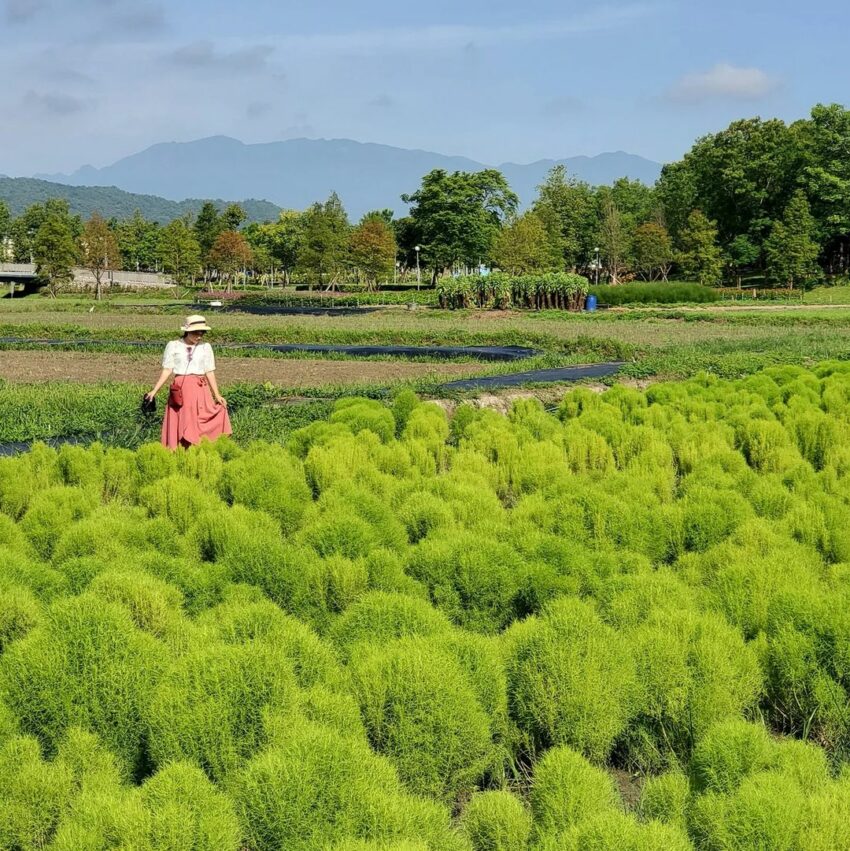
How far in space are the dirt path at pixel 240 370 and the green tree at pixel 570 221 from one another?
50356 millimetres

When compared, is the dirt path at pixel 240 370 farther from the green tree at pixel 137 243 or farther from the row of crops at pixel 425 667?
the green tree at pixel 137 243

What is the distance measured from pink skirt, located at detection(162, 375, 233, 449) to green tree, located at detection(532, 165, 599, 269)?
62011 millimetres

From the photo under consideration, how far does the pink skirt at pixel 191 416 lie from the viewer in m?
8.22

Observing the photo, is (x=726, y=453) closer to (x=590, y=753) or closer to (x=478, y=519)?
(x=478, y=519)

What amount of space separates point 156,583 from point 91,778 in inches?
48.7

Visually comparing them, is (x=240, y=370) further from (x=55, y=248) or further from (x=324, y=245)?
(x=55, y=248)

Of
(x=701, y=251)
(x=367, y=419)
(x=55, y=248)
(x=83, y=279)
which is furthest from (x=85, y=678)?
(x=83, y=279)

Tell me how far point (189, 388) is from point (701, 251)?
53.4 m

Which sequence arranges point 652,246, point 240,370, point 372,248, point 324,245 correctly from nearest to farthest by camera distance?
point 240,370, point 372,248, point 324,245, point 652,246

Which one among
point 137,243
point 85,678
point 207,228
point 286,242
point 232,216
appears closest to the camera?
point 85,678

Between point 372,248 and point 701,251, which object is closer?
point 701,251

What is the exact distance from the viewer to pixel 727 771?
317 cm

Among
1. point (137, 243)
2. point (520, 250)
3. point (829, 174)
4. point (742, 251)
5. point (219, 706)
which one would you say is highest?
point (829, 174)

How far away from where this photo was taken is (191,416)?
8266mm
